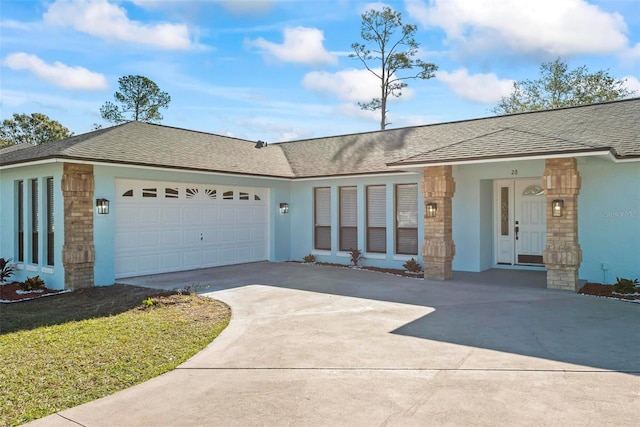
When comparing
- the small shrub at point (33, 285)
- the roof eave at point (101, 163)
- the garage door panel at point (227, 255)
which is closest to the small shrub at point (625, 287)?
the roof eave at point (101, 163)

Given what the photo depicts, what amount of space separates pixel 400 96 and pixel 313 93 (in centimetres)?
548

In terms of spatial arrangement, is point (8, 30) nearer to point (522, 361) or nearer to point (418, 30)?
point (522, 361)

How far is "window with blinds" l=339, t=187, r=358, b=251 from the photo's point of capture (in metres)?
14.0

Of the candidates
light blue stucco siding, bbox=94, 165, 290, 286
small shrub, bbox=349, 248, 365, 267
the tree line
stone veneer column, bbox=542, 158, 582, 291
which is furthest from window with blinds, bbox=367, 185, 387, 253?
the tree line

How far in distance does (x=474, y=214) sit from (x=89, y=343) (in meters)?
9.46

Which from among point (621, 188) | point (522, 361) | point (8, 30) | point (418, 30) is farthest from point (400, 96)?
point (522, 361)

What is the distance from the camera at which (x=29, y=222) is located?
1110 centimetres

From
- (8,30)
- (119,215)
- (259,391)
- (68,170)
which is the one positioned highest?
(8,30)

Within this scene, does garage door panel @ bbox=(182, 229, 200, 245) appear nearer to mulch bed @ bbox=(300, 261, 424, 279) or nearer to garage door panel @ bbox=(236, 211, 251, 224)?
garage door panel @ bbox=(236, 211, 251, 224)

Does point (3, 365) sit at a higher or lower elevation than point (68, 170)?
lower

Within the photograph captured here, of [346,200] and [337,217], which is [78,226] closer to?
[337,217]

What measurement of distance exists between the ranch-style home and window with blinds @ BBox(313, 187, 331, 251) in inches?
1.6

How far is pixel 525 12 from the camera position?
47.4 ft

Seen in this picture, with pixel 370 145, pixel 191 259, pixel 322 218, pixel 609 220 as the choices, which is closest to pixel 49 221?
pixel 191 259
